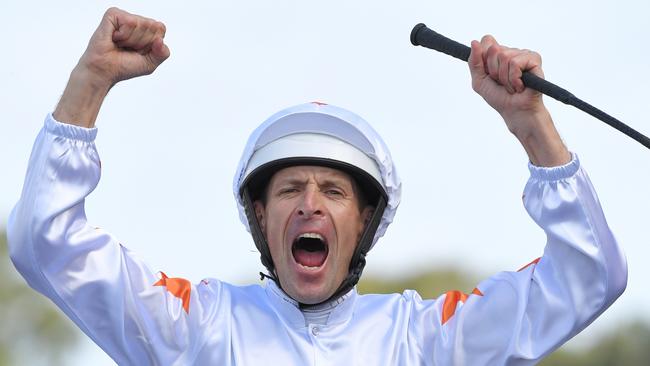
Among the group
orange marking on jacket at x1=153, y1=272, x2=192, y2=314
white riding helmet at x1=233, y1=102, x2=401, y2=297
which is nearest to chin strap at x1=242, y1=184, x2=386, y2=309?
white riding helmet at x1=233, y1=102, x2=401, y2=297

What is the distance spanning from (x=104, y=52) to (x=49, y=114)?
32cm

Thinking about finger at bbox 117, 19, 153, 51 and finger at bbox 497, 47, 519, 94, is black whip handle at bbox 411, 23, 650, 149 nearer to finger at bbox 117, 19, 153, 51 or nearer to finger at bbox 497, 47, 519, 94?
finger at bbox 497, 47, 519, 94

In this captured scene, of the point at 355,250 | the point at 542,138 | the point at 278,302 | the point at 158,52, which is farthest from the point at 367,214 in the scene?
the point at 158,52

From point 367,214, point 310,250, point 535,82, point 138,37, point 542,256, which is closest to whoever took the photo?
point 535,82

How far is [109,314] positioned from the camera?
6.20 meters

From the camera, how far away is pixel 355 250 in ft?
22.1

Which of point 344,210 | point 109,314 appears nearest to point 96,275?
point 109,314

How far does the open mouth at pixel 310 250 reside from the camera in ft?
21.6

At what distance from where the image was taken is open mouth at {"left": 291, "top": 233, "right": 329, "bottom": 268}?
6586 millimetres

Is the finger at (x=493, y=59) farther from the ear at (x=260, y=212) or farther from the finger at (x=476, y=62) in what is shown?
the ear at (x=260, y=212)

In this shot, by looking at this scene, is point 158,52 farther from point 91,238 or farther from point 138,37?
point 91,238

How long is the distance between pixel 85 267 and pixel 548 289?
1.80 meters

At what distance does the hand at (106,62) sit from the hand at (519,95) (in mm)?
1265

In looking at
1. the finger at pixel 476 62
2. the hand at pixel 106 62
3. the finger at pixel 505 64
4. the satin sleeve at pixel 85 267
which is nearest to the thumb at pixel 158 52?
the hand at pixel 106 62
